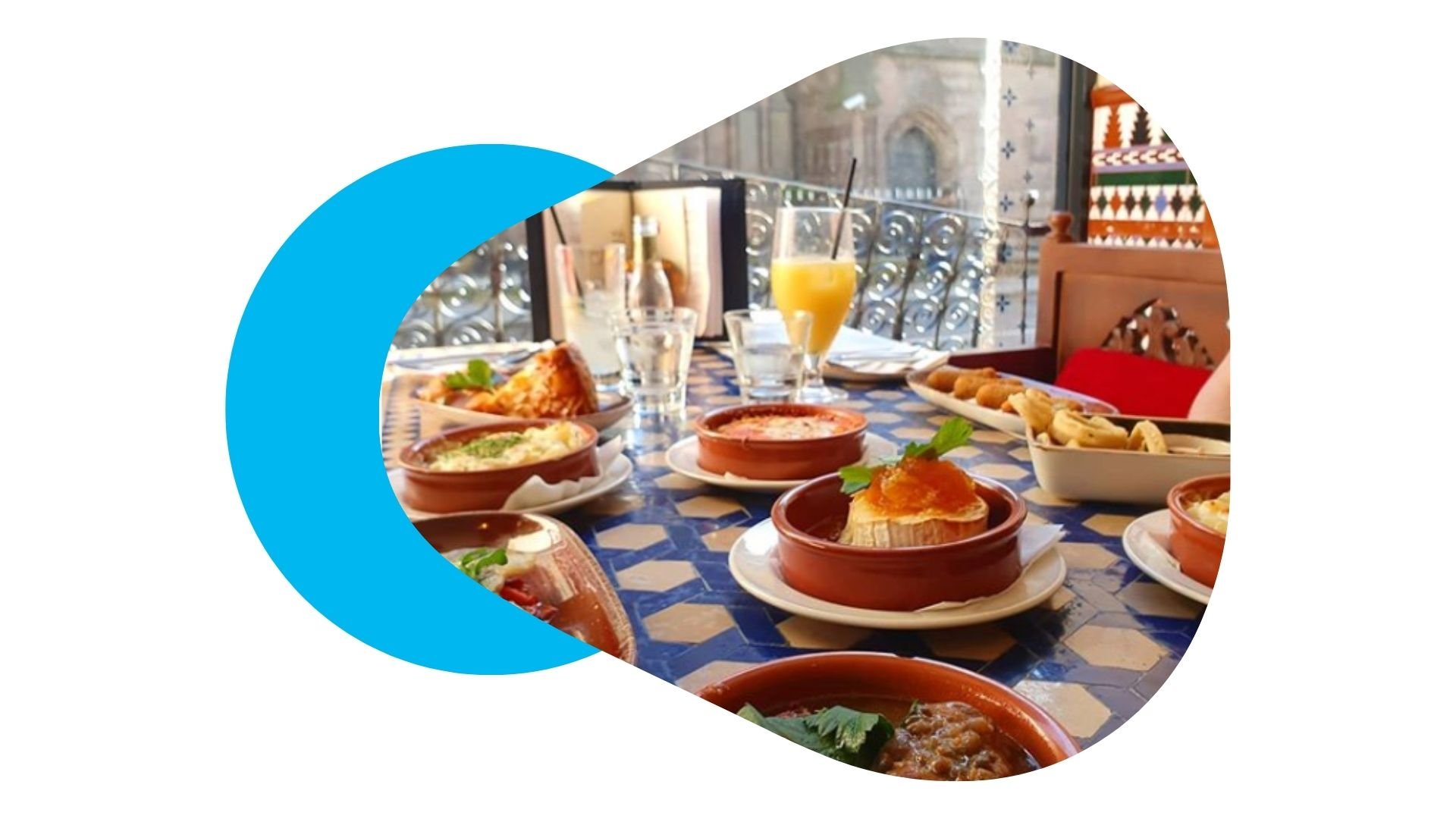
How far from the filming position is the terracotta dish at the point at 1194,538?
687 millimetres

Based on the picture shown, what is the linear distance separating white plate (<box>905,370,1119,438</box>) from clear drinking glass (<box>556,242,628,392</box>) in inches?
20.3

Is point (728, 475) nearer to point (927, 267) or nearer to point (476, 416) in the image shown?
point (476, 416)

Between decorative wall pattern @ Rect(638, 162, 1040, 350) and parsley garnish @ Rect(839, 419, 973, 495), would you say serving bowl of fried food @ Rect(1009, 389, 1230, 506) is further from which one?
decorative wall pattern @ Rect(638, 162, 1040, 350)

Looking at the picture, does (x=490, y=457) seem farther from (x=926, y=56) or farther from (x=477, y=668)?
(x=926, y=56)

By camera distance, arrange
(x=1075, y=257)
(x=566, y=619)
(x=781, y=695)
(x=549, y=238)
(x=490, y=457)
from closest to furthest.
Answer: (x=781, y=695) → (x=566, y=619) → (x=490, y=457) → (x=1075, y=257) → (x=549, y=238)

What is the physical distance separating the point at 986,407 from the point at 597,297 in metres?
0.72

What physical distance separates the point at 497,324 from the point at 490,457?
1.85 m

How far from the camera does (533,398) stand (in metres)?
1.27

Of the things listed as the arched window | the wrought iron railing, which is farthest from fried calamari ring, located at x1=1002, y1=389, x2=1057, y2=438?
the arched window

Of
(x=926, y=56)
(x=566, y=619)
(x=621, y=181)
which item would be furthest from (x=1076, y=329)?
(x=926, y=56)

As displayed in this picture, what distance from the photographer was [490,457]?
3.25ft

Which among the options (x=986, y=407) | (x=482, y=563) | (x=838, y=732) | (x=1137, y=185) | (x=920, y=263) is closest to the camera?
(x=838, y=732)

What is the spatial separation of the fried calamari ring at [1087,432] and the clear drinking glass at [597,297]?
32.7 inches

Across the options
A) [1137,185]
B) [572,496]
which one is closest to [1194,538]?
[572,496]
